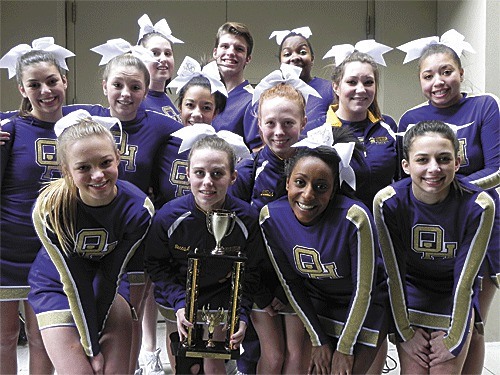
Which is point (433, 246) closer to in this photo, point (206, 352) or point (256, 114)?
point (206, 352)

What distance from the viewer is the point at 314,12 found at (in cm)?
552

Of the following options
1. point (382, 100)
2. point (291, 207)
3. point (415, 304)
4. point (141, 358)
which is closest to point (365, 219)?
point (291, 207)

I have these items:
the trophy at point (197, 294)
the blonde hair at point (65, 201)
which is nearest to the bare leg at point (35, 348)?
the blonde hair at point (65, 201)

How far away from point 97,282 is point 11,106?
9.80 feet

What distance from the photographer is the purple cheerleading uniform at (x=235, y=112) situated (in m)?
3.53

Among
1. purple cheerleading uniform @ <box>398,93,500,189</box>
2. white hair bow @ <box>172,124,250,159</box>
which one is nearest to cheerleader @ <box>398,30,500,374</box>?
purple cheerleading uniform @ <box>398,93,500,189</box>

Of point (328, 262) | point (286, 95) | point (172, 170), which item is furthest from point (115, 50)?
point (328, 262)

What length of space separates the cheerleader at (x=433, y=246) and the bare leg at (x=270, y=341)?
48cm

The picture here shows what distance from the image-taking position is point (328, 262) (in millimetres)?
2633

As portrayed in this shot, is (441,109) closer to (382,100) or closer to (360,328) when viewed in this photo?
Answer: (360,328)

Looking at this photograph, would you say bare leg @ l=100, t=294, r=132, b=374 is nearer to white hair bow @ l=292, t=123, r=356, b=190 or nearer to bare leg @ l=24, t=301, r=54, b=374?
bare leg @ l=24, t=301, r=54, b=374

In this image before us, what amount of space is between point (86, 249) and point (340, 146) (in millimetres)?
1044

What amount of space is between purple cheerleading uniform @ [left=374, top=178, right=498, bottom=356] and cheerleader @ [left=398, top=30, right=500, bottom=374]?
384mm

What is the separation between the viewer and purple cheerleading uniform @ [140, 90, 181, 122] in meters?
3.59
